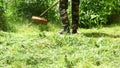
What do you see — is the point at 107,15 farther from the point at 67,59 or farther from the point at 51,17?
the point at 67,59

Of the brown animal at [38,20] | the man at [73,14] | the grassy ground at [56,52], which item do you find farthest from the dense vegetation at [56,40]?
the man at [73,14]

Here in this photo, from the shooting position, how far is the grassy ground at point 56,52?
16.6 ft

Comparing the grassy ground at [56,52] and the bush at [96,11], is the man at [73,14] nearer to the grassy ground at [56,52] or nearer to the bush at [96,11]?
the grassy ground at [56,52]

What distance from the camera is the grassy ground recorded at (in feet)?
16.6

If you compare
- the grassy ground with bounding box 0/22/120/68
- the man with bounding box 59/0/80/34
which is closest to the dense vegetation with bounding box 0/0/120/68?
the grassy ground with bounding box 0/22/120/68

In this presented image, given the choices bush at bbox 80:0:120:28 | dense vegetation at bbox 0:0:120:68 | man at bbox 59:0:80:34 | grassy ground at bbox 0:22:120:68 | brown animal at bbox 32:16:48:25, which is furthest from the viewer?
bush at bbox 80:0:120:28

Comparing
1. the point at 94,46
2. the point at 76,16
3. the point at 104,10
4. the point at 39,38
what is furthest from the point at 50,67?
the point at 104,10

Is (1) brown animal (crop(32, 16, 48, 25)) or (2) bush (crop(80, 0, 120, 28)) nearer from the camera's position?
(1) brown animal (crop(32, 16, 48, 25))

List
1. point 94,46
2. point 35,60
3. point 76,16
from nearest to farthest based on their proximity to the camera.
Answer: point 35,60
point 94,46
point 76,16

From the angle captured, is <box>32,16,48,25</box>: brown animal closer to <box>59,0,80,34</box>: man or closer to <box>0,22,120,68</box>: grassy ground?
<box>59,0,80,34</box>: man

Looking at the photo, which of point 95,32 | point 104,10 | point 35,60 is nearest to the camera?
point 35,60

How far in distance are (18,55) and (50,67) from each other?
0.83 meters

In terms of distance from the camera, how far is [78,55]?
5.43m

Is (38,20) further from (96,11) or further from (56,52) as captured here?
(56,52)
